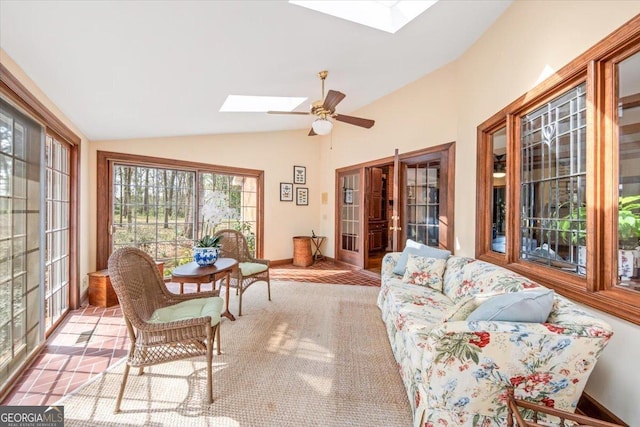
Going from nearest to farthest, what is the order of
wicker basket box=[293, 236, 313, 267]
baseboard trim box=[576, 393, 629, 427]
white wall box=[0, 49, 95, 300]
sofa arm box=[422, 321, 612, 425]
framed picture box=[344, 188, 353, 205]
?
sofa arm box=[422, 321, 612, 425], baseboard trim box=[576, 393, 629, 427], white wall box=[0, 49, 95, 300], framed picture box=[344, 188, 353, 205], wicker basket box=[293, 236, 313, 267]

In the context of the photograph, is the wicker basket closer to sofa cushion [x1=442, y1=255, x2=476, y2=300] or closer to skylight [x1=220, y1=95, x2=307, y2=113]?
skylight [x1=220, y1=95, x2=307, y2=113]

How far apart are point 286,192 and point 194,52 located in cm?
372

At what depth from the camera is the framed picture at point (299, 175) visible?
590 centimetres

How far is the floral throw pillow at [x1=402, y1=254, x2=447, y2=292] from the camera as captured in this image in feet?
9.44

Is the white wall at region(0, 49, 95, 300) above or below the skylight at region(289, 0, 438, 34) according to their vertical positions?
below

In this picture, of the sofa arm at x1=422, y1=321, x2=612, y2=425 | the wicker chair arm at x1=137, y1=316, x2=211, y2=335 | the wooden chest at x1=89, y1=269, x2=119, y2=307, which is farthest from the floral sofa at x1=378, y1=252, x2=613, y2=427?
the wooden chest at x1=89, y1=269, x2=119, y2=307

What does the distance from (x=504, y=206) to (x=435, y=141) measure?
1430 mm

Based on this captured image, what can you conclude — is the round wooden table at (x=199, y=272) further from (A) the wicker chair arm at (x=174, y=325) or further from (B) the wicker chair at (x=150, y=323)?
(A) the wicker chair arm at (x=174, y=325)

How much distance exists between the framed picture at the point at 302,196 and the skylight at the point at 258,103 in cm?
208

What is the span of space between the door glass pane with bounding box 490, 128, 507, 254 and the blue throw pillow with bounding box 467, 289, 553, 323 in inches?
63.9

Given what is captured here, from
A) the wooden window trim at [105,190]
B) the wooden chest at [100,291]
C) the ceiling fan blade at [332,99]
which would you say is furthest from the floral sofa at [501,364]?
the wooden window trim at [105,190]

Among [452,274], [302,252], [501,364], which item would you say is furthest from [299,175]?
[501,364]

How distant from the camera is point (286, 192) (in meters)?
5.80

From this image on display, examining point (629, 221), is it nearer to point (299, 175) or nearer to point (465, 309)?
point (465, 309)
